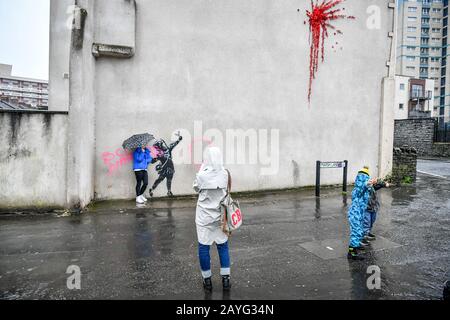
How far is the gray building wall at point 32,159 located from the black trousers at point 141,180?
1.77 meters

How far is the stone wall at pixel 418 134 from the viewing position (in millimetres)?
27266

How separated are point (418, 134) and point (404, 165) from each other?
1784 cm

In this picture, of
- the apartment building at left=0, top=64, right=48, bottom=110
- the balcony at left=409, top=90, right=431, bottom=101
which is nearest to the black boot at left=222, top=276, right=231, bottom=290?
the balcony at left=409, top=90, right=431, bottom=101

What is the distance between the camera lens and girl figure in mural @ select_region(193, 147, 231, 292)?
161 inches

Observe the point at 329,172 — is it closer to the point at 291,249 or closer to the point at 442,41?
the point at 291,249

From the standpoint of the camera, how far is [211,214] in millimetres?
4117

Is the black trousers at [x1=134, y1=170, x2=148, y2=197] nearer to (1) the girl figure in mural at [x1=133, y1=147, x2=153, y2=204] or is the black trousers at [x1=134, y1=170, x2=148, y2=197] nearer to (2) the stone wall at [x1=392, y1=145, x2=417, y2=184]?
(1) the girl figure in mural at [x1=133, y1=147, x2=153, y2=204]

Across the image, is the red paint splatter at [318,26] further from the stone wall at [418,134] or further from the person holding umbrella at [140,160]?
the stone wall at [418,134]

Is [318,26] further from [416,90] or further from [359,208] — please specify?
[416,90]

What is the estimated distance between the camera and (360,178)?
17.1 ft

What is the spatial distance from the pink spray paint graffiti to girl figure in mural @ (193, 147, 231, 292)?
555 centimetres

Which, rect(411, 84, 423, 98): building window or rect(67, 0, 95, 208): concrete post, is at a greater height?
rect(411, 84, 423, 98): building window

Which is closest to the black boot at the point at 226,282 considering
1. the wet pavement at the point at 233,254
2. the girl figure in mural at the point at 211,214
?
the girl figure in mural at the point at 211,214
